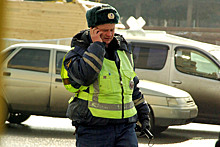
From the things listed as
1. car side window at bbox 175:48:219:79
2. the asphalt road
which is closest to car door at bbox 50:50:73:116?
the asphalt road

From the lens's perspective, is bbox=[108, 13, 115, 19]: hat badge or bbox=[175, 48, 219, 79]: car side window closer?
bbox=[108, 13, 115, 19]: hat badge

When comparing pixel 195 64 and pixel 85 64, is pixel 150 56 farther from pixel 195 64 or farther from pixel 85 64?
pixel 85 64

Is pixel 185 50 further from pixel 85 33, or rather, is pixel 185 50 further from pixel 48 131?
pixel 85 33

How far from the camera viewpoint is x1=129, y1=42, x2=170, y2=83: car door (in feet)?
29.4

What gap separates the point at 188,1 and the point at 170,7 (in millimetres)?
2759

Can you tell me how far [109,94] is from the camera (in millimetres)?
2645

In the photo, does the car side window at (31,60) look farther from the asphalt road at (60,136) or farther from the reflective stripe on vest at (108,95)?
the reflective stripe on vest at (108,95)

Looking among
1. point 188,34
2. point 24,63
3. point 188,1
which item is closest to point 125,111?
point 24,63

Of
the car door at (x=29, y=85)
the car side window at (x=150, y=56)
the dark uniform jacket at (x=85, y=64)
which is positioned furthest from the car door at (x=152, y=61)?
the dark uniform jacket at (x=85, y=64)

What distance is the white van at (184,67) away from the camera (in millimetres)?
8656

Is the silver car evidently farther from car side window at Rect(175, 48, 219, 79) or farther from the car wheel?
car side window at Rect(175, 48, 219, 79)

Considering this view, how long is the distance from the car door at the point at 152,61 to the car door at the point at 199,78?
0.17m

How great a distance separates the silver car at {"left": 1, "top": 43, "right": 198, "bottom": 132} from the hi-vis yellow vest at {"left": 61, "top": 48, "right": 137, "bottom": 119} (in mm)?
4855

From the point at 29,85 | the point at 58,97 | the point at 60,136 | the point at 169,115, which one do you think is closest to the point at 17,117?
the point at 29,85
